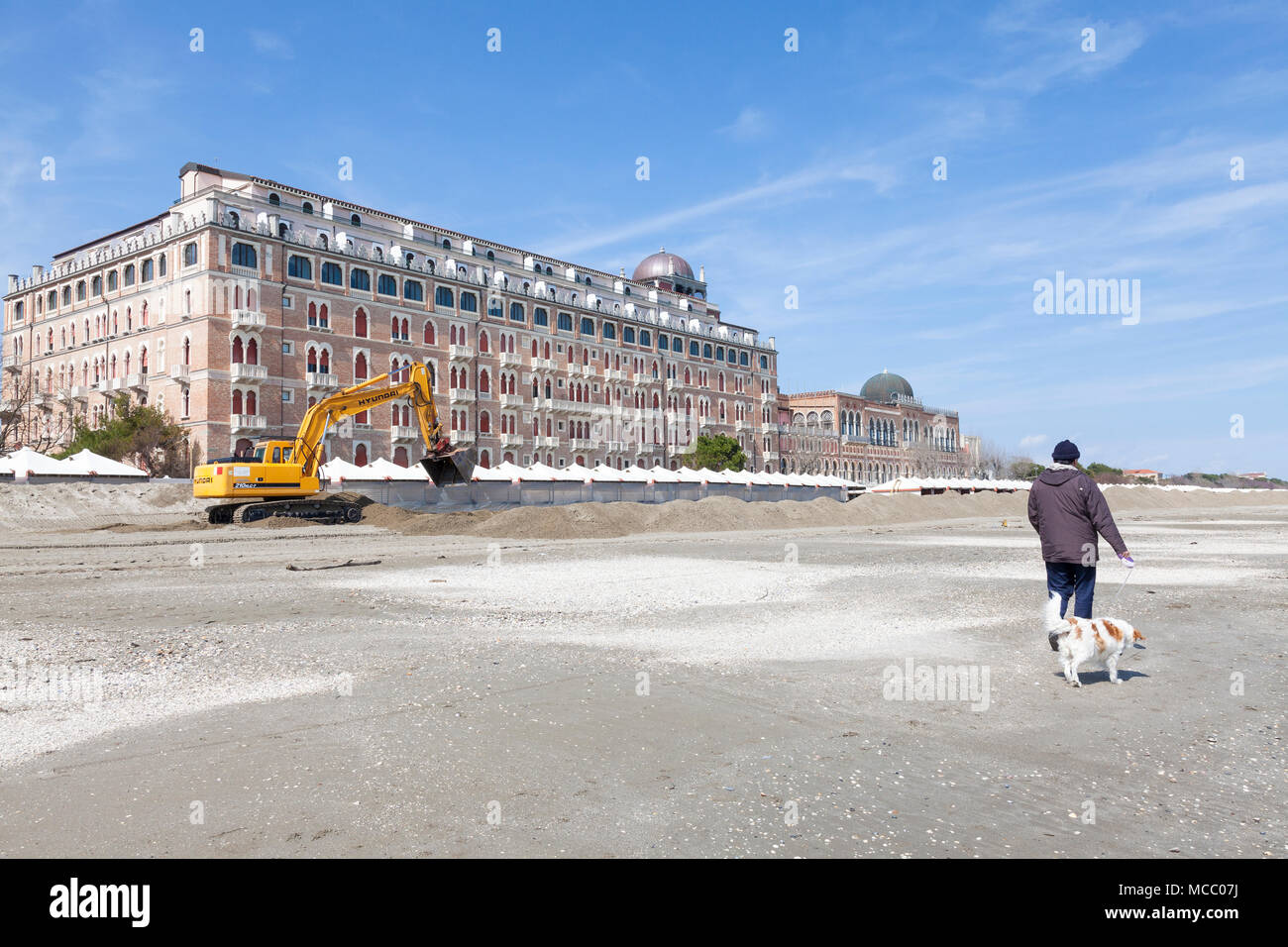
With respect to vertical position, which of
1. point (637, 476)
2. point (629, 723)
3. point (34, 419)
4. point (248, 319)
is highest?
point (248, 319)

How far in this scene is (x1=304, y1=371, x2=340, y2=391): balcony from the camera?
59.5m

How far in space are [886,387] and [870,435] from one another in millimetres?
16185

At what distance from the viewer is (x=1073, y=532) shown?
805 cm

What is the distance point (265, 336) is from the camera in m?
57.2

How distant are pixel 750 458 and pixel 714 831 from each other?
93.8 metres

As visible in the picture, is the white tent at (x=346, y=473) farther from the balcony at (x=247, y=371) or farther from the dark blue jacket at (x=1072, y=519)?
the dark blue jacket at (x=1072, y=519)

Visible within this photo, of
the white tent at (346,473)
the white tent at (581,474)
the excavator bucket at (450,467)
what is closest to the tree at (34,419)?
the white tent at (346,473)

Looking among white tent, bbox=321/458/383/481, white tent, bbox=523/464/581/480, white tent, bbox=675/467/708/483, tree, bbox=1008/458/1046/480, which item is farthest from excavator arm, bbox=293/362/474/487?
tree, bbox=1008/458/1046/480

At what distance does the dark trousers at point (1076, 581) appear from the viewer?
8133 millimetres

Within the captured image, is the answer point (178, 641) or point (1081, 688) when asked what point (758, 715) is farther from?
point (178, 641)

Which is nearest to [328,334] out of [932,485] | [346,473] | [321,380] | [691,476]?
[321,380]

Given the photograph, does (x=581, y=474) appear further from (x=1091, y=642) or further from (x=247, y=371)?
(x=1091, y=642)
